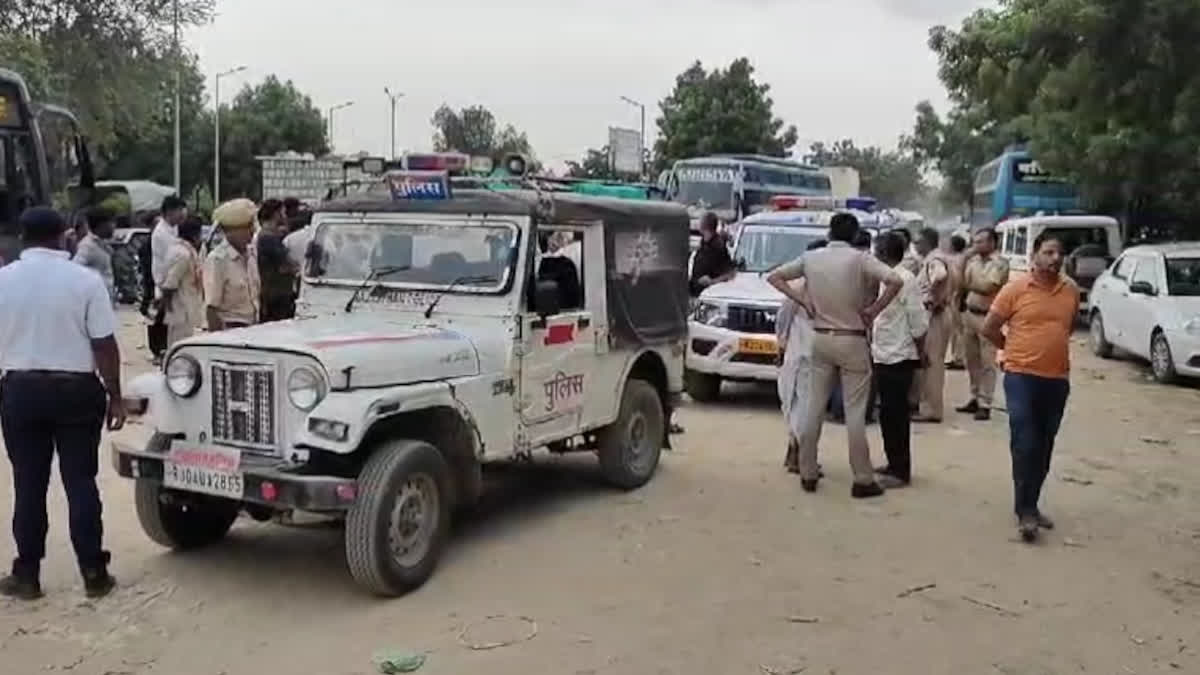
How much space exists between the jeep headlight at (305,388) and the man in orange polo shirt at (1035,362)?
3770mm

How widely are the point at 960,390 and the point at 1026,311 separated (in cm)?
646

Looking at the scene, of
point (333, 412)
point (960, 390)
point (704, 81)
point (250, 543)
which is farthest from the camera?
point (704, 81)

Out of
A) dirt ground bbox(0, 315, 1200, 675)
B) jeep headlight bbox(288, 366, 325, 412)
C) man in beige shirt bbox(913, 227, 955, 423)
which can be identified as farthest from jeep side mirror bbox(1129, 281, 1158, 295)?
jeep headlight bbox(288, 366, 325, 412)

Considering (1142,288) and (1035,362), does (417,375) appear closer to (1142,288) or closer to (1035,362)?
(1035,362)

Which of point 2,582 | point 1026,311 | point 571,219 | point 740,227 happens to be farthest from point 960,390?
point 2,582

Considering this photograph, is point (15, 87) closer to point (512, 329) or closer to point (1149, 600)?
point (512, 329)

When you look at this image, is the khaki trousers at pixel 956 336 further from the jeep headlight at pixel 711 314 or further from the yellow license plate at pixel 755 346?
the jeep headlight at pixel 711 314

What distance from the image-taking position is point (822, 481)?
8484mm

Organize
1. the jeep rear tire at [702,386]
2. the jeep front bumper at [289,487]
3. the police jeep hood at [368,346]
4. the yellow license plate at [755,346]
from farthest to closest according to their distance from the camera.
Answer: the jeep rear tire at [702,386] < the yellow license plate at [755,346] < the police jeep hood at [368,346] < the jeep front bumper at [289,487]

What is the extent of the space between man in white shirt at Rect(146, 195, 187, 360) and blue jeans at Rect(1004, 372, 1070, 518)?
626 centimetres

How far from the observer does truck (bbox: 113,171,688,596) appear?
5.71m

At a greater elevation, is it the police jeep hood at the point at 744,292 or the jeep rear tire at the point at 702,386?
the police jeep hood at the point at 744,292

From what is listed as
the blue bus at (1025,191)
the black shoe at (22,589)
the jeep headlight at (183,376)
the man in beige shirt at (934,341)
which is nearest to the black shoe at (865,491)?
the man in beige shirt at (934,341)

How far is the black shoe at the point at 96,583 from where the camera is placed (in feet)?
19.3
